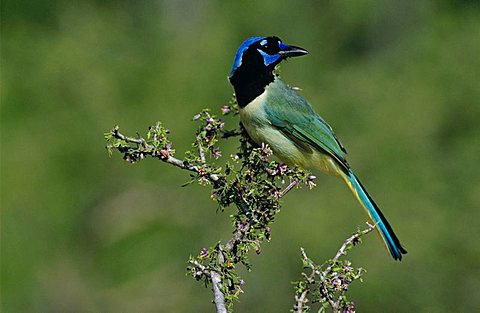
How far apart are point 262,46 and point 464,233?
231 inches

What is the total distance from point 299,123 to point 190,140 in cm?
558

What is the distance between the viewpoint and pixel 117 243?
339 inches

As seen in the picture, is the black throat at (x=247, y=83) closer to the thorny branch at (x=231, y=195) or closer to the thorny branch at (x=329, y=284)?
the thorny branch at (x=231, y=195)

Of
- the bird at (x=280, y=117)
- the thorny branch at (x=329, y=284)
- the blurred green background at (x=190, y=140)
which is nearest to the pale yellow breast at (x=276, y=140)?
the bird at (x=280, y=117)

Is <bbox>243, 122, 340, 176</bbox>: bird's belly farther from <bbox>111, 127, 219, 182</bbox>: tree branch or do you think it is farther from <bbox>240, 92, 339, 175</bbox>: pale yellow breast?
<bbox>111, 127, 219, 182</bbox>: tree branch

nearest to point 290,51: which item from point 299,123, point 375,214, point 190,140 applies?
point 299,123

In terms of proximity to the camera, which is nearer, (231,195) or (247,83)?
(231,195)

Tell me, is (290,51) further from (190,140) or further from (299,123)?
(190,140)

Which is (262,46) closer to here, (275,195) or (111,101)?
(275,195)

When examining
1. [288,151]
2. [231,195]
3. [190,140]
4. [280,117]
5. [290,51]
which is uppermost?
[190,140]

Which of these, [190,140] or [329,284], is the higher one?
[190,140]

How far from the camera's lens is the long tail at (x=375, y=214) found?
341 cm

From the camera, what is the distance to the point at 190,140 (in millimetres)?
9328

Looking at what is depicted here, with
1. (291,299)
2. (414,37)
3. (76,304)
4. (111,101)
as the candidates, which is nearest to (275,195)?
(291,299)
